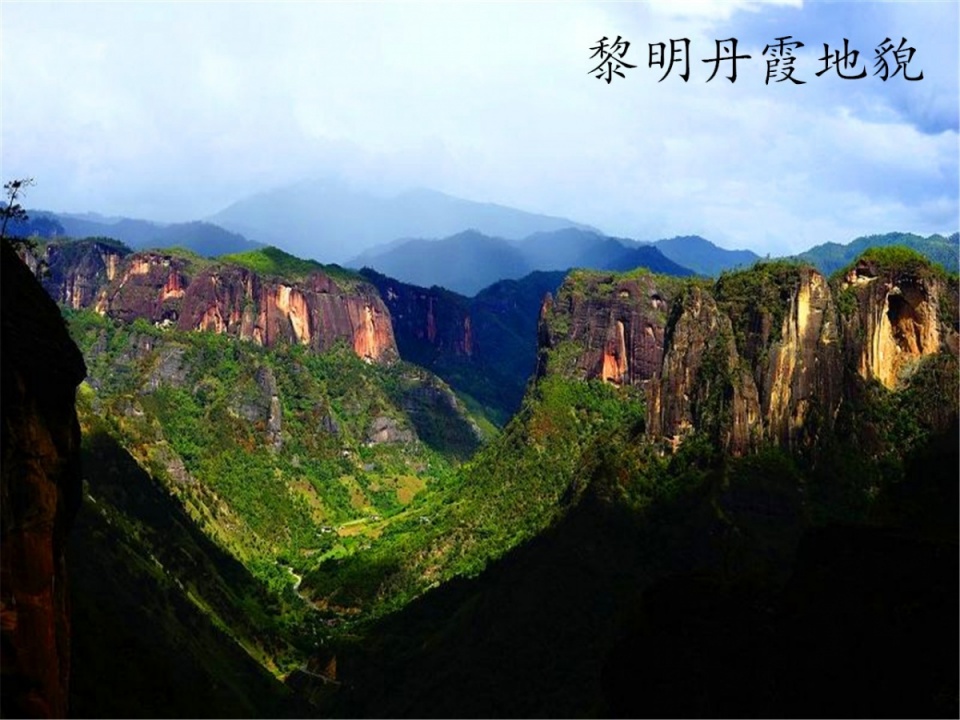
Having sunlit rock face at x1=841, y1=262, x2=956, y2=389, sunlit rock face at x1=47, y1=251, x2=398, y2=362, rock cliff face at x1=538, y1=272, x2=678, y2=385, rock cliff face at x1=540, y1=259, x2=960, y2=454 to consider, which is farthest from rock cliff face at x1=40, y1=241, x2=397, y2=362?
sunlit rock face at x1=841, y1=262, x2=956, y2=389

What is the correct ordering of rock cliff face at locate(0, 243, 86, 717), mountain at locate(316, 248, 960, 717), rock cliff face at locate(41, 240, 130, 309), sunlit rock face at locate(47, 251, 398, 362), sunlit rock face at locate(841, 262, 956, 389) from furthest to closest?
Result: 1. rock cliff face at locate(41, 240, 130, 309)
2. sunlit rock face at locate(47, 251, 398, 362)
3. sunlit rock face at locate(841, 262, 956, 389)
4. mountain at locate(316, 248, 960, 717)
5. rock cliff face at locate(0, 243, 86, 717)

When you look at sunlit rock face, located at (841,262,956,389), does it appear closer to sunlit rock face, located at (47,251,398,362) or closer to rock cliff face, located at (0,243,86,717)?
rock cliff face, located at (0,243,86,717)

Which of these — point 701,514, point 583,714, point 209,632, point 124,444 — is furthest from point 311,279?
point 583,714

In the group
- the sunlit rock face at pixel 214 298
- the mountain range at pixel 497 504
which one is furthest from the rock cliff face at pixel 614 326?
the sunlit rock face at pixel 214 298

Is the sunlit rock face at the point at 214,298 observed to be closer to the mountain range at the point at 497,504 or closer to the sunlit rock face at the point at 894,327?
the mountain range at the point at 497,504

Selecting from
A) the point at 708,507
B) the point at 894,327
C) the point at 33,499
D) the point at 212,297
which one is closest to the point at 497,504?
the point at 708,507

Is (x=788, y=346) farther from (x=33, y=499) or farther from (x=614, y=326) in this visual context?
(x=614, y=326)
